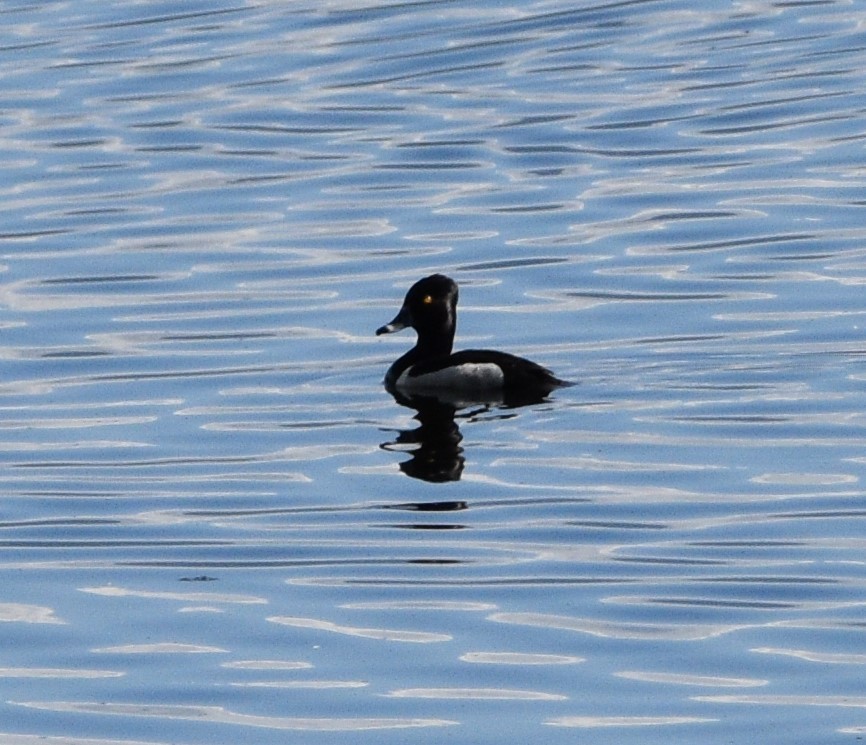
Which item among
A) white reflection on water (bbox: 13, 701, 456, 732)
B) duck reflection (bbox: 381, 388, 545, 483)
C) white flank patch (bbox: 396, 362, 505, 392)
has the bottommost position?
white reflection on water (bbox: 13, 701, 456, 732)

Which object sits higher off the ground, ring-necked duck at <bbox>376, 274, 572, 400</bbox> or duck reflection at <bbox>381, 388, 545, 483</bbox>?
ring-necked duck at <bbox>376, 274, 572, 400</bbox>

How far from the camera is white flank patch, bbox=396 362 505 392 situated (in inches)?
508

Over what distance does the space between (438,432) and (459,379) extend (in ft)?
2.89

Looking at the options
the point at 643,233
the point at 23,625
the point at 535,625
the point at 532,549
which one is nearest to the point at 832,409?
the point at 532,549

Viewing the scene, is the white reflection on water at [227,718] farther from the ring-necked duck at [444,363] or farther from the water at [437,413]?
the ring-necked duck at [444,363]

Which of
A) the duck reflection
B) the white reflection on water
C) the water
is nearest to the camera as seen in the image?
the white reflection on water

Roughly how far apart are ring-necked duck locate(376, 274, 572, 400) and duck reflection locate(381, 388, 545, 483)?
0.21ft

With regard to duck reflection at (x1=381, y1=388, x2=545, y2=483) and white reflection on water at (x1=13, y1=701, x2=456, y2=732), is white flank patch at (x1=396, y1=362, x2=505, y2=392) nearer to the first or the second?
duck reflection at (x1=381, y1=388, x2=545, y2=483)

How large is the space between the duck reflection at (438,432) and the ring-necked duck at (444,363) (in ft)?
0.21

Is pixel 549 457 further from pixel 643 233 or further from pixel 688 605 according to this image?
pixel 643 233

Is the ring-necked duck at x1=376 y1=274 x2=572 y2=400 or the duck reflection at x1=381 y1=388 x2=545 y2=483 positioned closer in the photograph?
the duck reflection at x1=381 y1=388 x2=545 y2=483

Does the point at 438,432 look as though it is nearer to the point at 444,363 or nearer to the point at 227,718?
the point at 444,363

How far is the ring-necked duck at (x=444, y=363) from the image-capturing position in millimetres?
12820

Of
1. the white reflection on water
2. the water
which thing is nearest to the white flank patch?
the water
